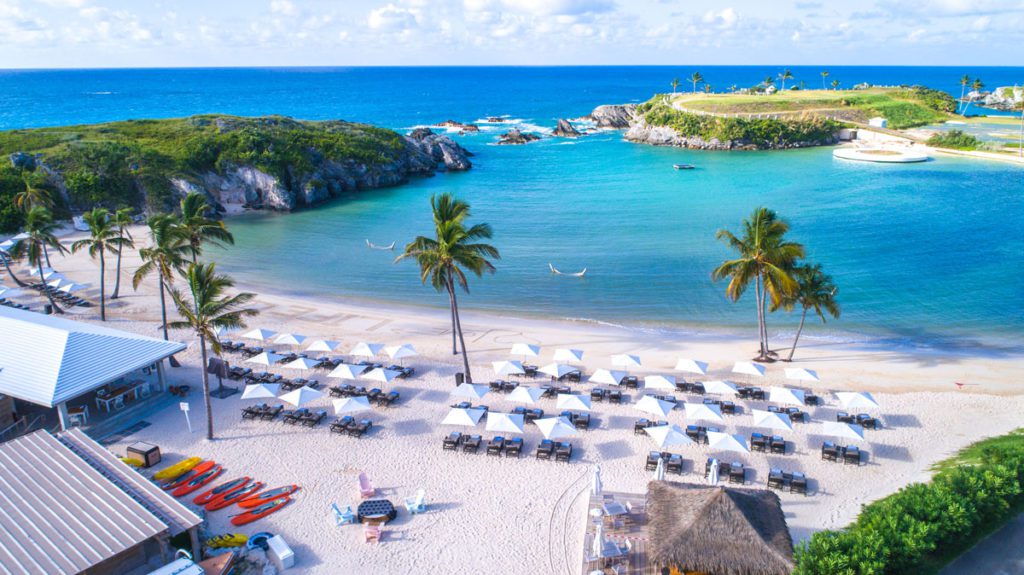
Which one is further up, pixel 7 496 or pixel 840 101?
pixel 840 101

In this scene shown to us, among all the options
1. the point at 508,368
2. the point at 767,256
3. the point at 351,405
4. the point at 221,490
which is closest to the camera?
the point at 221,490

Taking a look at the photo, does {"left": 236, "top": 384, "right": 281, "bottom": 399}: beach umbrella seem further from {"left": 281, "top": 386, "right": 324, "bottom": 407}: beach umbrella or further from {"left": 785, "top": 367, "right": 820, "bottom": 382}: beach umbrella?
{"left": 785, "top": 367, "right": 820, "bottom": 382}: beach umbrella

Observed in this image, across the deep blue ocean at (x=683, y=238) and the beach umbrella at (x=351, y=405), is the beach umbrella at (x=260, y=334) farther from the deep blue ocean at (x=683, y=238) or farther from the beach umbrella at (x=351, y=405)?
the deep blue ocean at (x=683, y=238)

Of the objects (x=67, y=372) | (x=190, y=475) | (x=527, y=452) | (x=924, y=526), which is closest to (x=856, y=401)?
(x=924, y=526)

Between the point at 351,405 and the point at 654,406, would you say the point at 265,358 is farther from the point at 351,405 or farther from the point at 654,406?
the point at 654,406

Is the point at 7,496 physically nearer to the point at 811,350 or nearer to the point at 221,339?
the point at 221,339

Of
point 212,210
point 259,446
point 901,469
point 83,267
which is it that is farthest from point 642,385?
point 212,210

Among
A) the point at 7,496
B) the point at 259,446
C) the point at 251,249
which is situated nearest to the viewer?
the point at 7,496
